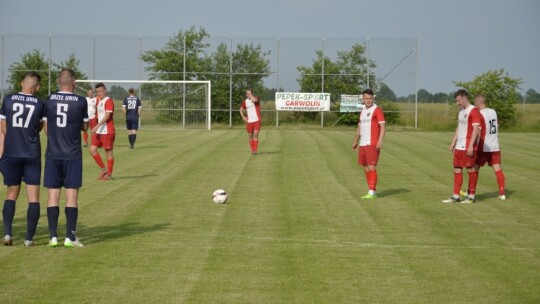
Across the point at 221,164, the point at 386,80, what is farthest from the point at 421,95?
the point at 221,164

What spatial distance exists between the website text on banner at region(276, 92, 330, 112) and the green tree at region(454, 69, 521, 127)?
9154 millimetres

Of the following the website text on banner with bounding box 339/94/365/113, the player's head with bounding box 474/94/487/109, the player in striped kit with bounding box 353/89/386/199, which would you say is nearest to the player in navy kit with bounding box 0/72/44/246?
the player in striped kit with bounding box 353/89/386/199

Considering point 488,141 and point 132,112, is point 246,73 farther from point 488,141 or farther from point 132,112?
point 488,141

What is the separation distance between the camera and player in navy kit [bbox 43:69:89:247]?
364 inches

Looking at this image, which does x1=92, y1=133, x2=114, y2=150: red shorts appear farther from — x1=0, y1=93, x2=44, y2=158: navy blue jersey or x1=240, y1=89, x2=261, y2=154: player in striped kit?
x1=0, y1=93, x2=44, y2=158: navy blue jersey

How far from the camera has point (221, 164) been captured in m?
21.4

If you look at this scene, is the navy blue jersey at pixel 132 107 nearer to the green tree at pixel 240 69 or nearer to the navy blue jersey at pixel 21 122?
the navy blue jersey at pixel 21 122

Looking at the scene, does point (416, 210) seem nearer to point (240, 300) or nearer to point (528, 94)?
point (240, 300)

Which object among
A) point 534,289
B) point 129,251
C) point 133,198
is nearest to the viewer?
point 534,289

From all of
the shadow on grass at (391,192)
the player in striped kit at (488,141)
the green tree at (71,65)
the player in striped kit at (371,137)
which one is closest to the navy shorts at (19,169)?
the player in striped kit at (371,137)

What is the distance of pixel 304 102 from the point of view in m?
50.4

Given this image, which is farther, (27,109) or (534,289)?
(27,109)

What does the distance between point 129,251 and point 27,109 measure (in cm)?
195

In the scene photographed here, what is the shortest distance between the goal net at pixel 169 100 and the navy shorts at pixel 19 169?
36.7m
